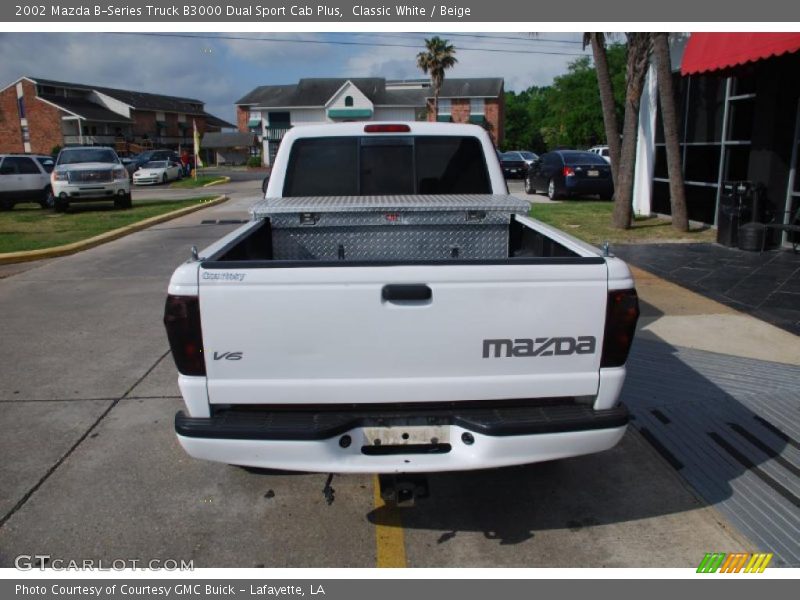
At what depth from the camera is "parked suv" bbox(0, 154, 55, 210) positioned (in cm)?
2052

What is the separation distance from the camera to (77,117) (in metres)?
64.2

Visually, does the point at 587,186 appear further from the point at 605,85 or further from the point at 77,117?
the point at 77,117

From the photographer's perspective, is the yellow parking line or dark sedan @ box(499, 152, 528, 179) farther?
dark sedan @ box(499, 152, 528, 179)

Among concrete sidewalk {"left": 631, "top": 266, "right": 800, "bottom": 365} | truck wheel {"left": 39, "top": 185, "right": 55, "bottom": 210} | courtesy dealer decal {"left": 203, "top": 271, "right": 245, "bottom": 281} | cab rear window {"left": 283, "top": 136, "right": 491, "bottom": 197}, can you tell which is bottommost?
concrete sidewalk {"left": 631, "top": 266, "right": 800, "bottom": 365}

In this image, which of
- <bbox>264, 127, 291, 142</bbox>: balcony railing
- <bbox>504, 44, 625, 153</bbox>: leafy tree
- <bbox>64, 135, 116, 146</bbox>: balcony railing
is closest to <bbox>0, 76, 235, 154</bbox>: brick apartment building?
<bbox>64, 135, 116, 146</bbox>: balcony railing

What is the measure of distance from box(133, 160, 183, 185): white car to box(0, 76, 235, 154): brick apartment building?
2134 centimetres

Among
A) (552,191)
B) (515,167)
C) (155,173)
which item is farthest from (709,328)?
(155,173)

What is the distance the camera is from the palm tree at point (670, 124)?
1234 cm

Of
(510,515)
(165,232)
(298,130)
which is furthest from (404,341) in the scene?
(165,232)

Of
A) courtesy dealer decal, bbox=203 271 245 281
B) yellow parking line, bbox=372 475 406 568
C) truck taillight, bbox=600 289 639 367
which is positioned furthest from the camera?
yellow parking line, bbox=372 475 406 568

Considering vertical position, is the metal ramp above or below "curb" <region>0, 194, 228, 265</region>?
below

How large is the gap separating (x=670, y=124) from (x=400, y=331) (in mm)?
11355

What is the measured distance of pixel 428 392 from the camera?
10.3 ft

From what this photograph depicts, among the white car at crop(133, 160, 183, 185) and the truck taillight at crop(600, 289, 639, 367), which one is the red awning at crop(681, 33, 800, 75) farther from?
the white car at crop(133, 160, 183, 185)
